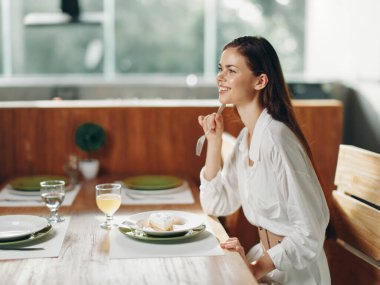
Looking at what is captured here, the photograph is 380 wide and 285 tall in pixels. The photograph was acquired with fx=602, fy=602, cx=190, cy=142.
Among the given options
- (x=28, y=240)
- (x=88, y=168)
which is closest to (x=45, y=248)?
(x=28, y=240)

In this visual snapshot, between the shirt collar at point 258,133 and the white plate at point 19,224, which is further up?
the shirt collar at point 258,133

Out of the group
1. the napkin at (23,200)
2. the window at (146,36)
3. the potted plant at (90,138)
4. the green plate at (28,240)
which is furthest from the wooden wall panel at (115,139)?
the window at (146,36)

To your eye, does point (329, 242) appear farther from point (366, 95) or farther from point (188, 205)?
point (366, 95)

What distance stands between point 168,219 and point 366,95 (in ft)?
9.39

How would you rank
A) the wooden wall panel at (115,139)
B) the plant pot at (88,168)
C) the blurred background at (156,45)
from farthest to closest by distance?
the blurred background at (156,45) → the wooden wall panel at (115,139) → the plant pot at (88,168)

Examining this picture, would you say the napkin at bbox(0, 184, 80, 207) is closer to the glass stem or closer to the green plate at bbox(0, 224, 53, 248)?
the glass stem

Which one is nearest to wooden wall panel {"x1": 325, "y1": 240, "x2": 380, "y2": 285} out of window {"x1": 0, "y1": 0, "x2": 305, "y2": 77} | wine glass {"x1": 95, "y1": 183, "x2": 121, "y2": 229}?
wine glass {"x1": 95, "y1": 183, "x2": 121, "y2": 229}

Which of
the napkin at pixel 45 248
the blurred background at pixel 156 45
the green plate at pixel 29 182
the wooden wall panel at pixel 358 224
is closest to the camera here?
the napkin at pixel 45 248

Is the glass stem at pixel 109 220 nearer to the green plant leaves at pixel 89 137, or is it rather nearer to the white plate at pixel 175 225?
the white plate at pixel 175 225

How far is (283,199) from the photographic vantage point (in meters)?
1.67

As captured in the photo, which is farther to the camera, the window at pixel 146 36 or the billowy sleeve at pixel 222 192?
the window at pixel 146 36

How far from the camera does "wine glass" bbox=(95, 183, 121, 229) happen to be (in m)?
1.71

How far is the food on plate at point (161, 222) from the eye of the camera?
1.57 meters

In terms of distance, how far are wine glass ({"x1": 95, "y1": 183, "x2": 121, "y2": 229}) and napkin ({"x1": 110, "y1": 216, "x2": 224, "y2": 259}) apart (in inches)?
6.0
